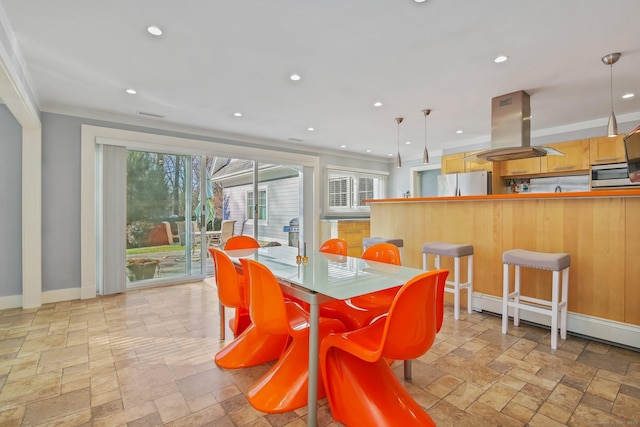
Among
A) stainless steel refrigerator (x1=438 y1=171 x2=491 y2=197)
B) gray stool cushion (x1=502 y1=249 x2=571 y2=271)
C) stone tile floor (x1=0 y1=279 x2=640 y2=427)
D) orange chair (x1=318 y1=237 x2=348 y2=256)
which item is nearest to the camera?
stone tile floor (x1=0 y1=279 x2=640 y2=427)

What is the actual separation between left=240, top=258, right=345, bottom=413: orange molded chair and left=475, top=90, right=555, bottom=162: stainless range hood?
123 inches

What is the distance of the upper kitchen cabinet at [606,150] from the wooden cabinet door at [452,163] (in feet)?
5.79

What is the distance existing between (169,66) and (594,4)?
3.17 meters

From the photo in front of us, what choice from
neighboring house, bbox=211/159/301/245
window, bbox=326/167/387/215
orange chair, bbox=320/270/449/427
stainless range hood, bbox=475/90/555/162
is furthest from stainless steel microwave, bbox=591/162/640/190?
neighboring house, bbox=211/159/301/245

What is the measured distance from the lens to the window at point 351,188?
6691 millimetres

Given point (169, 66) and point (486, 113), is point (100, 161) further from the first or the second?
point (486, 113)

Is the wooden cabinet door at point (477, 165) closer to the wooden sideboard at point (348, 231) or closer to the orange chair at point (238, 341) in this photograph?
the wooden sideboard at point (348, 231)

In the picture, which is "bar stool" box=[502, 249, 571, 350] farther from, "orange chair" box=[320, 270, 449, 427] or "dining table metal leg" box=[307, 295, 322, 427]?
"dining table metal leg" box=[307, 295, 322, 427]

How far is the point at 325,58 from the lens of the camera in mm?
2613

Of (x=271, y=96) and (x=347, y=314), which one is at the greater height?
(x=271, y=96)

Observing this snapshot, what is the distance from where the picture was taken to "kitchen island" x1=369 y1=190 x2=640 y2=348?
96.0 inches

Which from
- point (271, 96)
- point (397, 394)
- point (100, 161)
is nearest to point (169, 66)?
point (271, 96)

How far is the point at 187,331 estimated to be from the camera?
2789 mm

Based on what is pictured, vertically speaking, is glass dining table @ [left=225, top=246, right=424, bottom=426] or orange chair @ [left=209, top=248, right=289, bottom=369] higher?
glass dining table @ [left=225, top=246, right=424, bottom=426]
